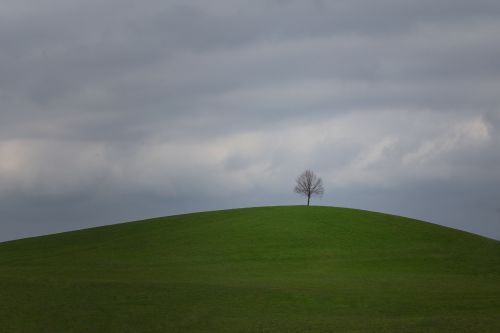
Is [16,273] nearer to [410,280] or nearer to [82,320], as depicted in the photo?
[82,320]

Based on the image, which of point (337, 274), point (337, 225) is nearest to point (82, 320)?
point (337, 274)

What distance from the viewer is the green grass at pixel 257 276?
28719 mm

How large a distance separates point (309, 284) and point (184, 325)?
13.0m

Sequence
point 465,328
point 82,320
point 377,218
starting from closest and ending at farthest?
point 465,328, point 82,320, point 377,218

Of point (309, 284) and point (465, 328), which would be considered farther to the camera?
point (309, 284)

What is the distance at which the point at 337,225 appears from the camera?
191ft

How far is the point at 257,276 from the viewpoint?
139 ft

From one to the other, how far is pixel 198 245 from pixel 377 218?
711 inches

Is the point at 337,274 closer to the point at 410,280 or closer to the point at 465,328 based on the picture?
the point at 410,280

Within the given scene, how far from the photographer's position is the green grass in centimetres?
2872

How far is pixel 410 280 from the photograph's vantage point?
41719 millimetres

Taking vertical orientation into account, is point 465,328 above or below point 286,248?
below

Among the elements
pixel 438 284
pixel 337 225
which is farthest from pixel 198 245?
pixel 438 284

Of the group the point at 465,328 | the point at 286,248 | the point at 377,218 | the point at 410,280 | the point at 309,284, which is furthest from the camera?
the point at 377,218
